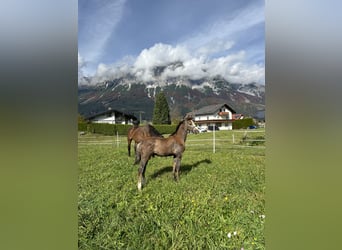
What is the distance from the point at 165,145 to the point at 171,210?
0.78 metres

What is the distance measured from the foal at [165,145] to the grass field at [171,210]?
9.0 inches

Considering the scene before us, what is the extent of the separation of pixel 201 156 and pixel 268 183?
3.48 meters

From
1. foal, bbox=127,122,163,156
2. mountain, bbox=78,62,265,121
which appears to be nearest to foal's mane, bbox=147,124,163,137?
foal, bbox=127,122,163,156

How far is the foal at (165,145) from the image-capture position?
92.4 inches

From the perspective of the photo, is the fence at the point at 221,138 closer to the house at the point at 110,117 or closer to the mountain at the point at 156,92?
the house at the point at 110,117

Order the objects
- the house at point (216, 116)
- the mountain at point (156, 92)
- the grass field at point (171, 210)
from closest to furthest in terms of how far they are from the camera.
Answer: the grass field at point (171, 210)
the mountain at point (156, 92)
the house at point (216, 116)

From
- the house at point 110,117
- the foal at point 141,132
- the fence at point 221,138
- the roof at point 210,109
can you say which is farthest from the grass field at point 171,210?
the foal at point 141,132

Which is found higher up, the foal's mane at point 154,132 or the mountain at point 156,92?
the mountain at point 156,92

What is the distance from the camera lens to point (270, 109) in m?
0.90

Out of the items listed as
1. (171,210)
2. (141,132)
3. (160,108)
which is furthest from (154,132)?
(171,210)
